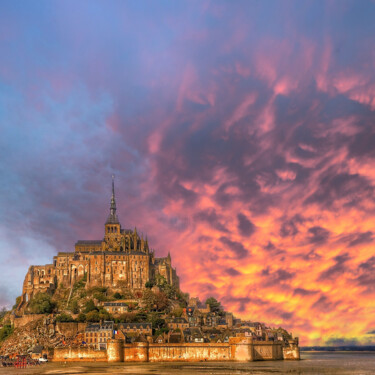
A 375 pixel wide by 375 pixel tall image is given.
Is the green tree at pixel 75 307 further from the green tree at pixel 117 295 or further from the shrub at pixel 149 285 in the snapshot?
the shrub at pixel 149 285

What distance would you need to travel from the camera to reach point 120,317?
100562 mm

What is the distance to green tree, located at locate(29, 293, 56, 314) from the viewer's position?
107438mm

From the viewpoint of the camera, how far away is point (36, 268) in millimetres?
126500

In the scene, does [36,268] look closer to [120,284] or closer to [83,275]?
[83,275]

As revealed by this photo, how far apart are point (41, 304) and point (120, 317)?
69.6ft

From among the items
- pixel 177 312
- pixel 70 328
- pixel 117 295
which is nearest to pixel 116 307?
pixel 117 295

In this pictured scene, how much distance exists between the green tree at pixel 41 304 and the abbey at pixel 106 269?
5.78 metres

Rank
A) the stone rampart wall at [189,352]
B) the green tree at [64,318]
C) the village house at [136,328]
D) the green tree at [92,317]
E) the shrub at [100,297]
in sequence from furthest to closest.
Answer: the shrub at [100,297] < the green tree at [64,318] < the green tree at [92,317] < the village house at [136,328] < the stone rampart wall at [189,352]

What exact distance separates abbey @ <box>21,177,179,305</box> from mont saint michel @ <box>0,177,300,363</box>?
25 centimetres

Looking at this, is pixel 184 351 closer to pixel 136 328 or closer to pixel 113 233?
pixel 136 328

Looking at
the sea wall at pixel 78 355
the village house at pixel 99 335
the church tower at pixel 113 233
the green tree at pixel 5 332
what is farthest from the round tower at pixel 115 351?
the church tower at pixel 113 233

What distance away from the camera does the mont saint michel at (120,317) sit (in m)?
80.2

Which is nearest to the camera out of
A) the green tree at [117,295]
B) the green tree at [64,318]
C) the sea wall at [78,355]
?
the sea wall at [78,355]

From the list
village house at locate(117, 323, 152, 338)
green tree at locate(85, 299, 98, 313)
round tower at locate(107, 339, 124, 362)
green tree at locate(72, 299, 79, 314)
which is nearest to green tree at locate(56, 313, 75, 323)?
green tree at locate(85, 299, 98, 313)
